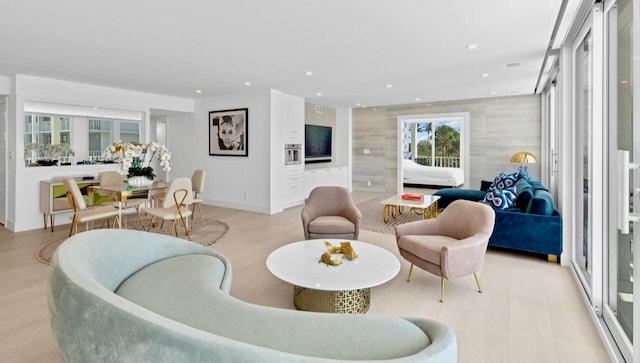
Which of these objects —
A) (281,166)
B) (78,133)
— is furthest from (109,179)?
(281,166)

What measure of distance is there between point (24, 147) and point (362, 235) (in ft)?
17.9

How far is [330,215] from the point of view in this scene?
4.52 m

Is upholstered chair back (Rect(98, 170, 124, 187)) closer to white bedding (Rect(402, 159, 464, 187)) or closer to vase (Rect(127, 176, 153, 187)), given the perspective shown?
vase (Rect(127, 176, 153, 187))

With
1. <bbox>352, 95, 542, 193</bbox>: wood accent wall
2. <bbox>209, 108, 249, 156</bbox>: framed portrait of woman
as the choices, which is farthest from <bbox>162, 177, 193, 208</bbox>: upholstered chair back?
<bbox>352, 95, 542, 193</bbox>: wood accent wall

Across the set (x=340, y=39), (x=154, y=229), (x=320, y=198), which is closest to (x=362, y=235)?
(x=320, y=198)

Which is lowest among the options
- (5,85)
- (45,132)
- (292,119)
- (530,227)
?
(530,227)

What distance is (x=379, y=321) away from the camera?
1.25 m

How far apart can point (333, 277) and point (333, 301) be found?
209 millimetres

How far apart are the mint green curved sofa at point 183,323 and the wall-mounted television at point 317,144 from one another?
6.74 m

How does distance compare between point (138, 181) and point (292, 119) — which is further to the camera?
point (292, 119)

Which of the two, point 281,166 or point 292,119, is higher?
point 292,119

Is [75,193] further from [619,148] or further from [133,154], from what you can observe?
[619,148]

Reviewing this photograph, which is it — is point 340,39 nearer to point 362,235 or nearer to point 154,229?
point 362,235

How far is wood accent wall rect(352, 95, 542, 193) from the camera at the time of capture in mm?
7691
